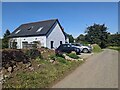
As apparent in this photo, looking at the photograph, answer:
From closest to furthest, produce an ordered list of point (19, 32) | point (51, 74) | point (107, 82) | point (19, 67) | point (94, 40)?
point (107, 82), point (51, 74), point (19, 67), point (19, 32), point (94, 40)

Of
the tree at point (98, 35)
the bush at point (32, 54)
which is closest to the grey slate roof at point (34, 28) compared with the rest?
the bush at point (32, 54)

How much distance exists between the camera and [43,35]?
36438 millimetres

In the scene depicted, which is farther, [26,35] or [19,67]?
[26,35]

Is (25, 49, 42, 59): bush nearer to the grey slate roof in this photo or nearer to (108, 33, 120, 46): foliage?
the grey slate roof

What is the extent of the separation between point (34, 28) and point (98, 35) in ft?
92.0

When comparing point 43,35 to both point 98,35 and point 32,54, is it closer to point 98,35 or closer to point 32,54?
point 32,54

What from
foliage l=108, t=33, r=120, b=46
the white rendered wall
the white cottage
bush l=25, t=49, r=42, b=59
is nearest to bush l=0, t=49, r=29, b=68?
bush l=25, t=49, r=42, b=59

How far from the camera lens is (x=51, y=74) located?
472 inches

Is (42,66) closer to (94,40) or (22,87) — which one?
(22,87)

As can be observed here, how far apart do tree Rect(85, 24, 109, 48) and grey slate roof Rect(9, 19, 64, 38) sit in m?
23.5

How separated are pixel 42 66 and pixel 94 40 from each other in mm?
49115

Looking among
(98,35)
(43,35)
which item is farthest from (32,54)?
(98,35)

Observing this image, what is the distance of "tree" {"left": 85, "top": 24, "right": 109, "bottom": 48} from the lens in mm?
62234

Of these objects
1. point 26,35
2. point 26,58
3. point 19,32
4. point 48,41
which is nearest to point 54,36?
point 48,41
